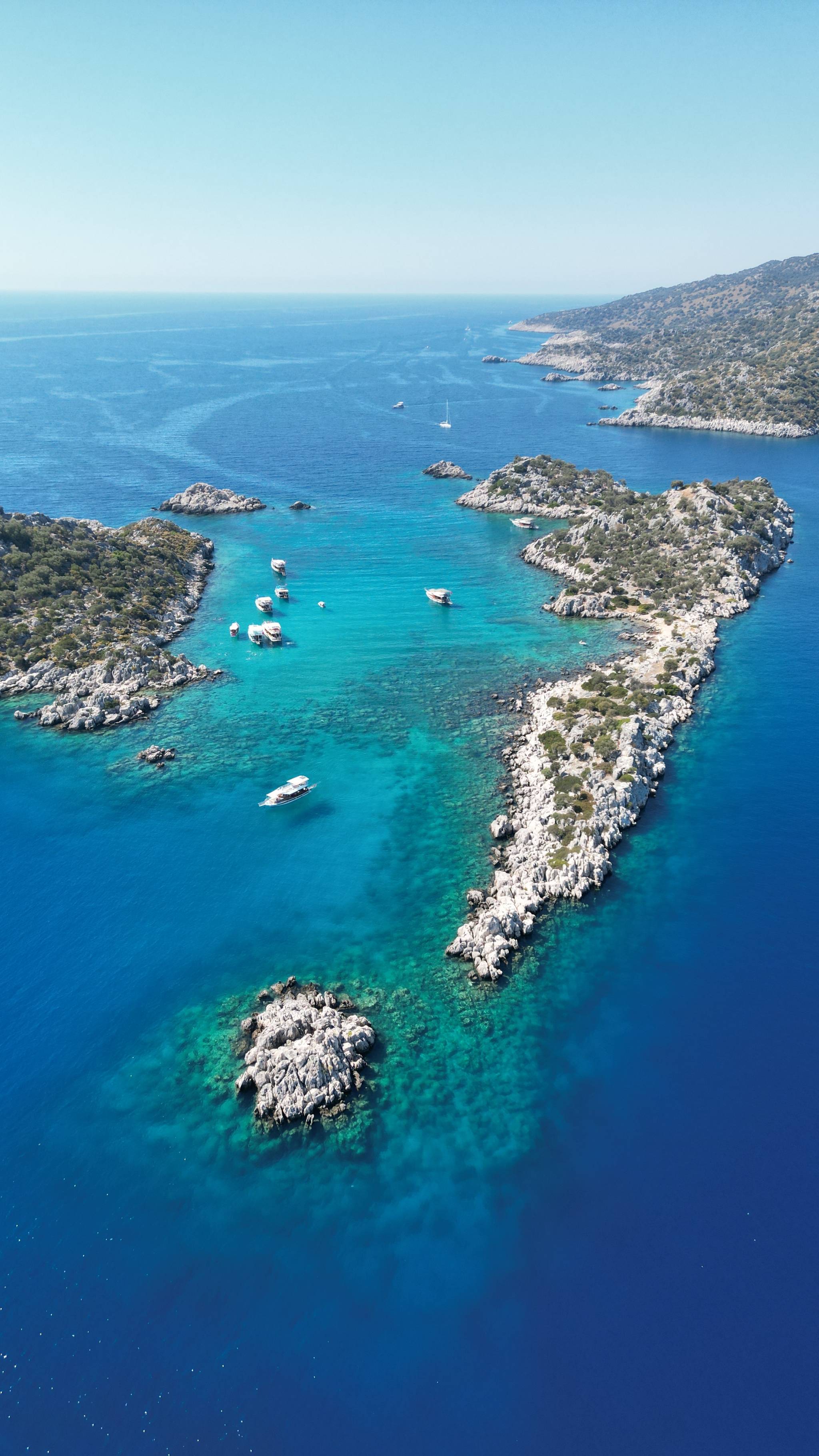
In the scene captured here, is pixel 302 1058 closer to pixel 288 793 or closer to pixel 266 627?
pixel 288 793

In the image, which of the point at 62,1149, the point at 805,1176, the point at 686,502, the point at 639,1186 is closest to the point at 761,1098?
the point at 805,1176

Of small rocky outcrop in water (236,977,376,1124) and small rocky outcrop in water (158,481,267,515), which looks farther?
small rocky outcrop in water (158,481,267,515)

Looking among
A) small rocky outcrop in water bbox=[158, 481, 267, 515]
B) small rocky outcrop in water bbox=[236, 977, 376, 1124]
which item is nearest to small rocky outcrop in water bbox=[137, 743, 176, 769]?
small rocky outcrop in water bbox=[236, 977, 376, 1124]

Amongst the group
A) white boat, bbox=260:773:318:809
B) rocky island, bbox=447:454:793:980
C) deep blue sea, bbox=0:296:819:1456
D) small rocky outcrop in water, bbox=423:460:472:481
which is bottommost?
deep blue sea, bbox=0:296:819:1456

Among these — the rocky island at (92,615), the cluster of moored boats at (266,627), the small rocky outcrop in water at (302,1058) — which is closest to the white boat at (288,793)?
the small rocky outcrop in water at (302,1058)

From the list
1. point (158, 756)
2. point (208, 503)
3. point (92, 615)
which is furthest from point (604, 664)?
point (208, 503)

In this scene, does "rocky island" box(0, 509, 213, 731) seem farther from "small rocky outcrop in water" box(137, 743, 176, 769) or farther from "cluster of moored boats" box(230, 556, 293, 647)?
"cluster of moored boats" box(230, 556, 293, 647)

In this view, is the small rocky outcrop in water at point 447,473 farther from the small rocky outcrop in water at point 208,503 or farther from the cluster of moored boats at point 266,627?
Result: the cluster of moored boats at point 266,627

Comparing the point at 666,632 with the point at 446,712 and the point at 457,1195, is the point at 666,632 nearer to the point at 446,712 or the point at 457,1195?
the point at 446,712
